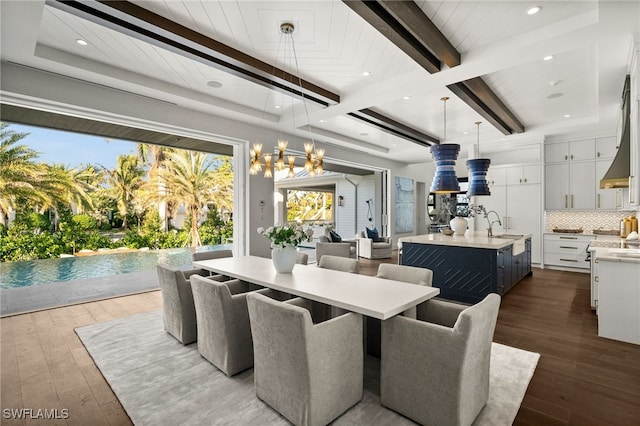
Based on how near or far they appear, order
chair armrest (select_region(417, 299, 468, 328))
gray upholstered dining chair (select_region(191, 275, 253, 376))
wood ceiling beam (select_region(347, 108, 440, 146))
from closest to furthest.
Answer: chair armrest (select_region(417, 299, 468, 328))
gray upholstered dining chair (select_region(191, 275, 253, 376))
wood ceiling beam (select_region(347, 108, 440, 146))

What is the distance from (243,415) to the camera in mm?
1886

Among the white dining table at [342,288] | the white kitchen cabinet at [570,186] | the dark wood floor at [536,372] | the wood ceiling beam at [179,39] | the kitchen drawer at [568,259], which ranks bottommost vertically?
the dark wood floor at [536,372]

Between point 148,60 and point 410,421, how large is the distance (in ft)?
13.5

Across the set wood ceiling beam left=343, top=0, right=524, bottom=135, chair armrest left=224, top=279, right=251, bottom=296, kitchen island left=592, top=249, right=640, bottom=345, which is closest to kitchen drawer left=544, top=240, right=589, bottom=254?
kitchen island left=592, top=249, right=640, bottom=345

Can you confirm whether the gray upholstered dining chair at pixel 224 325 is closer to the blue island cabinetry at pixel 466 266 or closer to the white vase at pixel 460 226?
the blue island cabinetry at pixel 466 266

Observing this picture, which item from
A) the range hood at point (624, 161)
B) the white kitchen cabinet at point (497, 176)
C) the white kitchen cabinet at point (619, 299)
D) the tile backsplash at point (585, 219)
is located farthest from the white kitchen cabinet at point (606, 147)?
the white kitchen cabinet at point (619, 299)

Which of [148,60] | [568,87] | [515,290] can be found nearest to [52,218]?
[148,60]

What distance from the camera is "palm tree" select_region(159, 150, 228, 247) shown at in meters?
9.80

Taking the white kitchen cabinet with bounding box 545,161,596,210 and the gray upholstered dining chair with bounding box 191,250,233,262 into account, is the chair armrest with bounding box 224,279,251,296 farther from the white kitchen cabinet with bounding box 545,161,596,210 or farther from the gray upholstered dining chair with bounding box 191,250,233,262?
the white kitchen cabinet with bounding box 545,161,596,210

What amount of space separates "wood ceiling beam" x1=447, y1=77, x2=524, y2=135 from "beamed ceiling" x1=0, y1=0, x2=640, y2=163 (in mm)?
21

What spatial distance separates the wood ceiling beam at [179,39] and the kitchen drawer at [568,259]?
623 cm

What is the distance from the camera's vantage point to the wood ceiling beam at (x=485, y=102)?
3.93 meters

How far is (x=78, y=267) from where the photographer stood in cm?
688

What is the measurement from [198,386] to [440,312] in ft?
5.91
